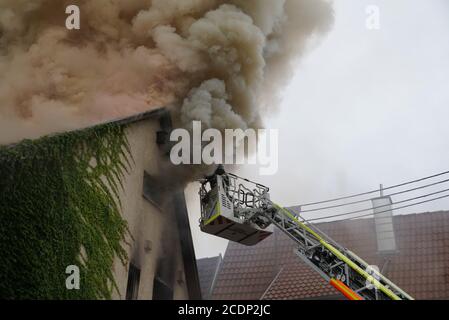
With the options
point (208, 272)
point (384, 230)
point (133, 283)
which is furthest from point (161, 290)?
point (384, 230)

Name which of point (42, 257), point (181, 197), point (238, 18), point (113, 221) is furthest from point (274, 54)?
point (42, 257)

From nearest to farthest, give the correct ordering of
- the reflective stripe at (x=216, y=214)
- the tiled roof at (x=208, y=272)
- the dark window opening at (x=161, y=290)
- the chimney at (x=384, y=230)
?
the reflective stripe at (x=216, y=214)
the dark window opening at (x=161, y=290)
the chimney at (x=384, y=230)
the tiled roof at (x=208, y=272)

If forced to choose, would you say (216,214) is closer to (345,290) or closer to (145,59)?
(345,290)

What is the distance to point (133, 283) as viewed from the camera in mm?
9148

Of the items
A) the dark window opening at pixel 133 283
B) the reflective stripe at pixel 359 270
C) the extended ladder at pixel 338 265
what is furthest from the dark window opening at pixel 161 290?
the reflective stripe at pixel 359 270

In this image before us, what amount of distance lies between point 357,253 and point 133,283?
9036 mm

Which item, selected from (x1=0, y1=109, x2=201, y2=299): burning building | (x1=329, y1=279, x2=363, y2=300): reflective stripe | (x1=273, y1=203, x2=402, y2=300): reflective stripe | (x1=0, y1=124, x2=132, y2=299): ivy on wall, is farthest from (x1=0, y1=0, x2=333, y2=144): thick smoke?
(x1=329, y1=279, x2=363, y2=300): reflective stripe

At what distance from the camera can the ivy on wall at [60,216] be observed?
261 inches

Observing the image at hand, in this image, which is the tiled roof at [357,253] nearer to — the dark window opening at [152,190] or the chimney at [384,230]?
the chimney at [384,230]

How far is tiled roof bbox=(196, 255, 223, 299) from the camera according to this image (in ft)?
56.2

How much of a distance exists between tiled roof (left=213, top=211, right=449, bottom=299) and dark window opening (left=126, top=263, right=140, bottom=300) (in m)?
6.68

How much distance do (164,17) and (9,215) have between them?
23.6 feet

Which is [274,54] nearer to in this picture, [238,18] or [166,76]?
[238,18]

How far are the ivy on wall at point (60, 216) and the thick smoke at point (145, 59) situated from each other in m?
3.12
